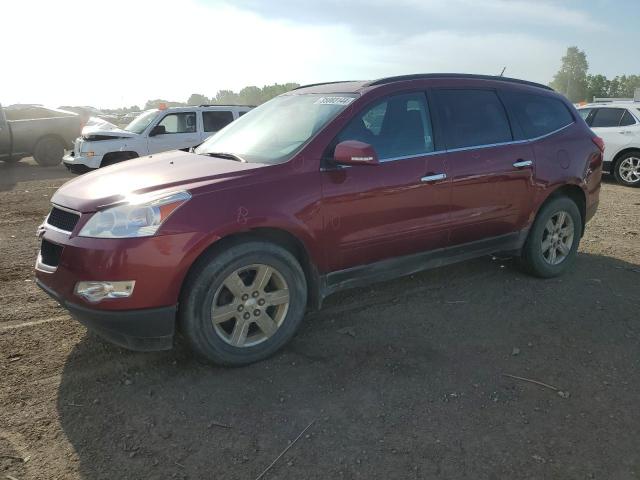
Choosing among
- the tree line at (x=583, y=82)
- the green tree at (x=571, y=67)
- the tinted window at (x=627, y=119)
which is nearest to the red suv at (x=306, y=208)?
the tinted window at (x=627, y=119)

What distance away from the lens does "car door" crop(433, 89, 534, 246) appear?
407 cm

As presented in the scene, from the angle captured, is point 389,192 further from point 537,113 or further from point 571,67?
point 571,67

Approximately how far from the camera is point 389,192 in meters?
3.66

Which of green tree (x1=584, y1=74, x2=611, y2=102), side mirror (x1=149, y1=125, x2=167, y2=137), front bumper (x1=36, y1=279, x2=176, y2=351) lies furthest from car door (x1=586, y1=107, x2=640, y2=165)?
green tree (x1=584, y1=74, x2=611, y2=102)

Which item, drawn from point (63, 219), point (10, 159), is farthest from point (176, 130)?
point (63, 219)

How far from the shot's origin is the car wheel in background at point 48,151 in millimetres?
14336

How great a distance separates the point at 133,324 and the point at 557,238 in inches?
156

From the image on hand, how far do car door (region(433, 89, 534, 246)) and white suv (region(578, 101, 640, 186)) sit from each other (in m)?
7.83

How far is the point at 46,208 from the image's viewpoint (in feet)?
27.0

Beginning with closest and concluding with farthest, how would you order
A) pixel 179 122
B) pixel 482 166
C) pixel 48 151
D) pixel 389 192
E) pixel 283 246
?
pixel 283 246 < pixel 389 192 < pixel 482 166 < pixel 179 122 < pixel 48 151

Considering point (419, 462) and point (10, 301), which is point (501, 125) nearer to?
point (419, 462)

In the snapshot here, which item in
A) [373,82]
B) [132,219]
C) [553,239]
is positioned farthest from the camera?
[553,239]

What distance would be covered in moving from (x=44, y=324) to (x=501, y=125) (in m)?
4.01

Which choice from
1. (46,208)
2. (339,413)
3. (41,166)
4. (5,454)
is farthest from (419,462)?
(41,166)
